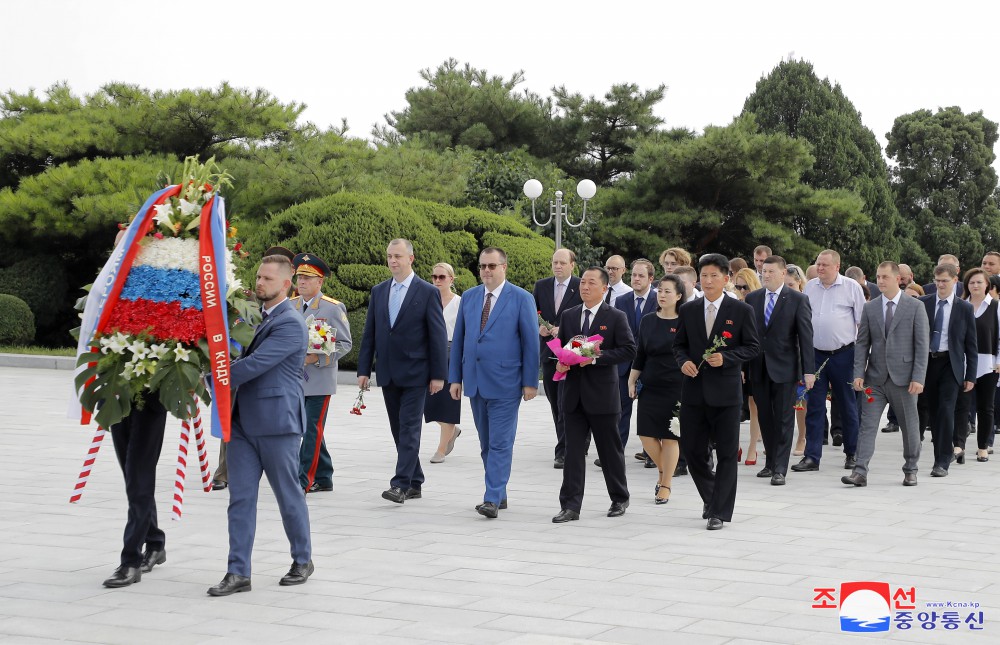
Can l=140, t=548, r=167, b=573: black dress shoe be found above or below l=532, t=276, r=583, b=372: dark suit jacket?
below

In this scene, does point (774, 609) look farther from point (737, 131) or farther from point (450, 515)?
point (737, 131)

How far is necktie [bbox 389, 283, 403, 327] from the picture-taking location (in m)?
8.84

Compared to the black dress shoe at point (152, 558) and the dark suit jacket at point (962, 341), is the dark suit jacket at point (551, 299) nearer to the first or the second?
the dark suit jacket at point (962, 341)

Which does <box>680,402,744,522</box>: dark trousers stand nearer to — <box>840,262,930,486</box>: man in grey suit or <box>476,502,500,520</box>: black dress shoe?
<box>476,502,500,520</box>: black dress shoe

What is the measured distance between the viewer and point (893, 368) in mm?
9617

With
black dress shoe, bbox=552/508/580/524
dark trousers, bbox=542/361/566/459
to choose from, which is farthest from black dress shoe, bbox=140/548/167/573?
dark trousers, bbox=542/361/566/459

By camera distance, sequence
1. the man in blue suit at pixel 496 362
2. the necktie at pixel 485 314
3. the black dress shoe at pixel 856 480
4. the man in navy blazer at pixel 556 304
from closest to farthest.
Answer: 1. the man in blue suit at pixel 496 362
2. the necktie at pixel 485 314
3. the black dress shoe at pixel 856 480
4. the man in navy blazer at pixel 556 304

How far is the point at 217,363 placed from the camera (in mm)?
5719

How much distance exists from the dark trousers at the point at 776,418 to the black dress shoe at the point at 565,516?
2455 mm

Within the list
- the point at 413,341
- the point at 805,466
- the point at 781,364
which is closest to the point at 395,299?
the point at 413,341

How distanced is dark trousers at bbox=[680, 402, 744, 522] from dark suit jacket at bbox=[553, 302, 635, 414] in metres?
0.52

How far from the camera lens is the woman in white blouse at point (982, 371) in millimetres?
11117

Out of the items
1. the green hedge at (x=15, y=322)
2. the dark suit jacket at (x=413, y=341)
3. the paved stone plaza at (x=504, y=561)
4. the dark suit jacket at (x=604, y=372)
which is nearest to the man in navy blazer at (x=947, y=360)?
the paved stone plaza at (x=504, y=561)

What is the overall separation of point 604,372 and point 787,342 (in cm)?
260
